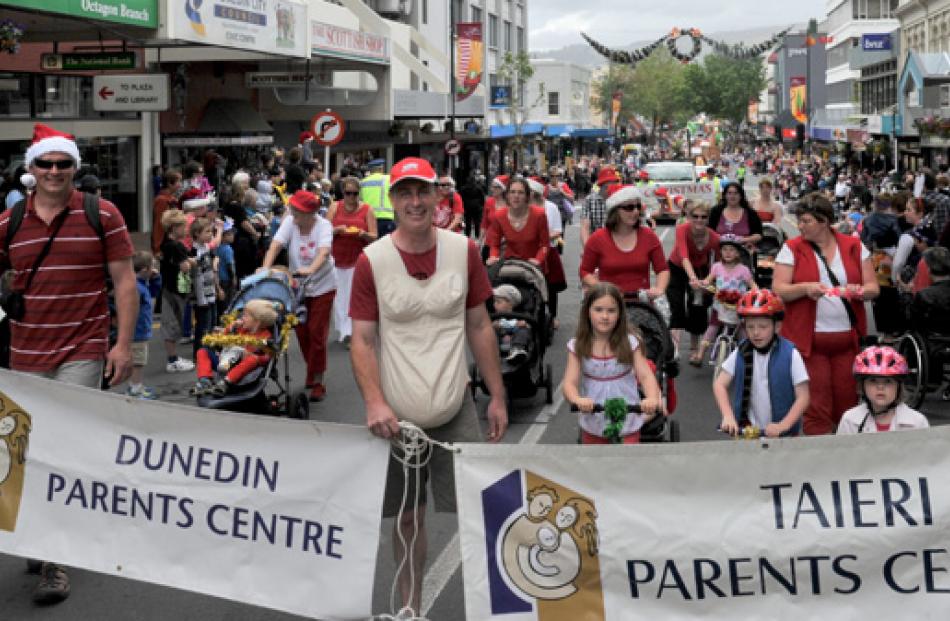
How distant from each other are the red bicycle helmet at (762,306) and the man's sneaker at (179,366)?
726 centimetres

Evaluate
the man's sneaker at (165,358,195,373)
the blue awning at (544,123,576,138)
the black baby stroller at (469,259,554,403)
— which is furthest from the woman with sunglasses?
the blue awning at (544,123,576,138)

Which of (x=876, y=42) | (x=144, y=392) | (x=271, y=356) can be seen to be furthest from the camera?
(x=876, y=42)

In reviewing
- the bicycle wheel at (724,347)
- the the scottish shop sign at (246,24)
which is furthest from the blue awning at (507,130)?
the bicycle wheel at (724,347)

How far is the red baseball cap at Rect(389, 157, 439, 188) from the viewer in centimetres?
554

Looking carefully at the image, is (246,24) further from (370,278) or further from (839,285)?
(370,278)

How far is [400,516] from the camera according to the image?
5.60 m

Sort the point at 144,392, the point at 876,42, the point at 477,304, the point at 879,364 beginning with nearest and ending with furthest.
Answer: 1. the point at 477,304
2. the point at 879,364
3. the point at 144,392
4. the point at 876,42

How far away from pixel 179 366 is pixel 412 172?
8.38m

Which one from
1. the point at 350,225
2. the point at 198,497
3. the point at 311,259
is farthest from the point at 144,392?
the point at 198,497

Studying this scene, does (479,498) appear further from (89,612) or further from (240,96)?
(240,96)

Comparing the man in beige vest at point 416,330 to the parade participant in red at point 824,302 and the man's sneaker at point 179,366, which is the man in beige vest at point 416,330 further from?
the man's sneaker at point 179,366

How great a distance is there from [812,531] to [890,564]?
294 millimetres

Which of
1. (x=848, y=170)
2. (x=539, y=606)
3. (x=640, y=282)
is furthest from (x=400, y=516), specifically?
(x=848, y=170)

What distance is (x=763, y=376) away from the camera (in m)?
7.16
